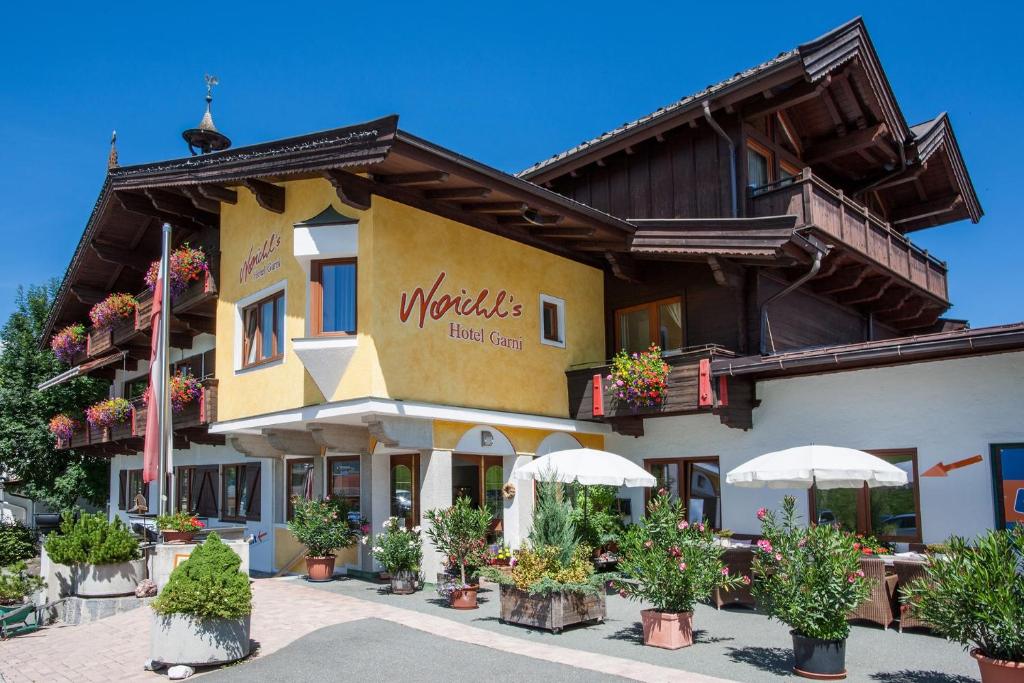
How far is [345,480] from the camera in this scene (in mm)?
16500

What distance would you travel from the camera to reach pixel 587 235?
51.6ft

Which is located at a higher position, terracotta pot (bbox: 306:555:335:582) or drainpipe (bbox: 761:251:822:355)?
drainpipe (bbox: 761:251:822:355)

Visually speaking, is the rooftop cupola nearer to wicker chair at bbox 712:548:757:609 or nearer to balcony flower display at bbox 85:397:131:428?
balcony flower display at bbox 85:397:131:428

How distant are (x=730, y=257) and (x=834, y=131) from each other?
18.2 ft

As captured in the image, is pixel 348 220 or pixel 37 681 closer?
pixel 37 681

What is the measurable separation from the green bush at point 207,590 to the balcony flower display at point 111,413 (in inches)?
508

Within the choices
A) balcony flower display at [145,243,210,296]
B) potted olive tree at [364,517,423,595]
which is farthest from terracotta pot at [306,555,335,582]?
balcony flower display at [145,243,210,296]

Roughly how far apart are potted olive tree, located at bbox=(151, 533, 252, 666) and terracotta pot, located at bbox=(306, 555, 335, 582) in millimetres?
5793

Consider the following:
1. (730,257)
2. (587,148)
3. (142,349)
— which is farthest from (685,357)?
(142,349)

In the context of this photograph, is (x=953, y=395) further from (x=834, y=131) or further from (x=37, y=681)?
(x=37, y=681)

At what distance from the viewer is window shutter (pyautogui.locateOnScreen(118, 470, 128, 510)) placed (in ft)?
86.7

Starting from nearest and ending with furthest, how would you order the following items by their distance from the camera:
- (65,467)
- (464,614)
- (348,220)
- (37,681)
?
1. (37,681)
2. (464,614)
3. (348,220)
4. (65,467)

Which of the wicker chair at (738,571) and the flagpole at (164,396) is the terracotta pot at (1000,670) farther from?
the flagpole at (164,396)

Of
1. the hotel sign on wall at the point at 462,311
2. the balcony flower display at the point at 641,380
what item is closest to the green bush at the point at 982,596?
the balcony flower display at the point at 641,380
